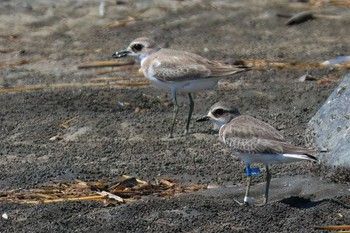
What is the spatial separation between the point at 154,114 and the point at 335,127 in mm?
2672

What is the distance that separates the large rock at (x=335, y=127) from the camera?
8.60 meters

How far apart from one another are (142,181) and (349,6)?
7.18 m

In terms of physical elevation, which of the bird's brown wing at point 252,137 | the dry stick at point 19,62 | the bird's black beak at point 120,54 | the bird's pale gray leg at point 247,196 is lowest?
the dry stick at point 19,62

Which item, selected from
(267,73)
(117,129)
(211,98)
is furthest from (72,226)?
(267,73)

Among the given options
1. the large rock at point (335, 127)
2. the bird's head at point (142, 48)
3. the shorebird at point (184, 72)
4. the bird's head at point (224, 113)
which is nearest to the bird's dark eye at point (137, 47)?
the bird's head at point (142, 48)

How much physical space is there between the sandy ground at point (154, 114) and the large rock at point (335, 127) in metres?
0.13

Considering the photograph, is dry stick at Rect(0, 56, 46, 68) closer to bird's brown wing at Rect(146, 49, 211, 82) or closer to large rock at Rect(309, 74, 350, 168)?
bird's brown wing at Rect(146, 49, 211, 82)

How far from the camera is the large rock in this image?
8.60 meters

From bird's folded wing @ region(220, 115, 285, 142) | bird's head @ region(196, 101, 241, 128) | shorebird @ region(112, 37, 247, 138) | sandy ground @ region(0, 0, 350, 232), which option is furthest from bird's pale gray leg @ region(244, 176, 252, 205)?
shorebird @ region(112, 37, 247, 138)

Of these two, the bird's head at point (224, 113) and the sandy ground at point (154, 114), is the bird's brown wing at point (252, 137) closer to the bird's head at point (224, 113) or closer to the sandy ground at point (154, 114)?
the bird's head at point (224, 113)

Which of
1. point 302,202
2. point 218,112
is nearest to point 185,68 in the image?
point 218,112

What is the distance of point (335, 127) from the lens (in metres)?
9.09

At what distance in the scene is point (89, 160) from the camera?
31.6 feet

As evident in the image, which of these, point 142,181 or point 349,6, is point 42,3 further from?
point 142,181
